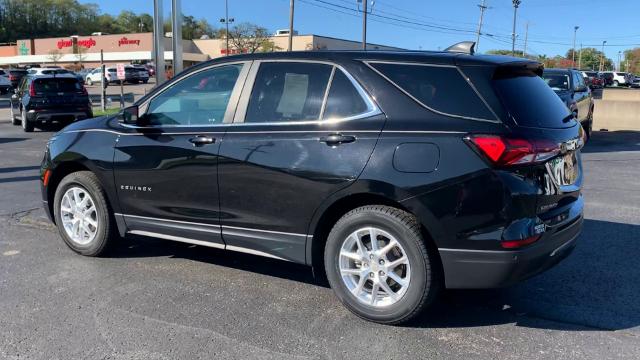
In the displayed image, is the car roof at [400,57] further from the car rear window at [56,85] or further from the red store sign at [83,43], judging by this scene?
the red store sign at [83,43]

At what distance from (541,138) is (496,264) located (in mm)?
840

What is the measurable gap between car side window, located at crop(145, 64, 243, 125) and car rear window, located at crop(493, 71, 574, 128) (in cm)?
202

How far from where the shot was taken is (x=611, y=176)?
964cm

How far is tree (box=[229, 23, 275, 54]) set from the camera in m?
64.3

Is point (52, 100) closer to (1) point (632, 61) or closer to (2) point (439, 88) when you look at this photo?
(2) point (439, 88)

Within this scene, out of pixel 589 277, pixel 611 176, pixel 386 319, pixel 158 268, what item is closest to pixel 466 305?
pixel 386 319

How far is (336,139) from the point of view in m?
3.88

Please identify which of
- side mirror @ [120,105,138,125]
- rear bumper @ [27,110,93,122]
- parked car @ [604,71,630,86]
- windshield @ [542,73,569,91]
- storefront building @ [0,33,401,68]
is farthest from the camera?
storefront building @ [0,33,401,68]

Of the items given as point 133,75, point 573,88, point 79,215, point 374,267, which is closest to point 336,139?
point 374,267

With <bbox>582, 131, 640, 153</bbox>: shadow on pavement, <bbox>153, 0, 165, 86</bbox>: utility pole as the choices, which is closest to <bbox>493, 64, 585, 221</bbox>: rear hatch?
<bbox>582, 131, 640, 153</bbox>: shadow on pavement

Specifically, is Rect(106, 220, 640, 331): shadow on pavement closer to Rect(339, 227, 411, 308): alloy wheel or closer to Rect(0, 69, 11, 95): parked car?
Rect(339, 227, 411, 308): alloy wheel

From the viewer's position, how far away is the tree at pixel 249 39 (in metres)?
64.3

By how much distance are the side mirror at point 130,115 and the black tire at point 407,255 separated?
2098mm

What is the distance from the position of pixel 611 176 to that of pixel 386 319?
7377 mm
